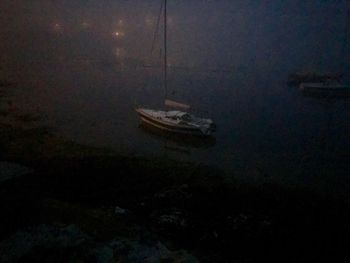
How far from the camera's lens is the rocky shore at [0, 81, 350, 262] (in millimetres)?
8352

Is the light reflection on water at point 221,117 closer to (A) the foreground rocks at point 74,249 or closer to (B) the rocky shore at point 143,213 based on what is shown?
(B) the rocky shore at point 143,213

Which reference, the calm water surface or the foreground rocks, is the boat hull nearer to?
the calm water surface

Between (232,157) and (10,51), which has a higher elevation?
(10,51)

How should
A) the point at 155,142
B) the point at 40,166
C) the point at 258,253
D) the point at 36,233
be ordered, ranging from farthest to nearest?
the point at 155,142 < the point at 40,166 < the point at 258,253 < the point at 36,233

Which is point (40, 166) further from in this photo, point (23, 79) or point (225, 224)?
point (23, 79)

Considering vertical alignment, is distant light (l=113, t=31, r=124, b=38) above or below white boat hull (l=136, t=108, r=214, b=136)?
above

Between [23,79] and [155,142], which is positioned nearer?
[155,142]

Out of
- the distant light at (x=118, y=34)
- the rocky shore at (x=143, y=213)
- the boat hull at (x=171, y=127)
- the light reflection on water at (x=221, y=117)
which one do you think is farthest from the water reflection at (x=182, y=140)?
the distant light at (x=118, y=34)

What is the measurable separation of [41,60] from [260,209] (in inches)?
3029

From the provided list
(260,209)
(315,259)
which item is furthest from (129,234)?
(260,209)

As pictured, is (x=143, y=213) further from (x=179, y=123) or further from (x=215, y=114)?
(x=215, y=114)

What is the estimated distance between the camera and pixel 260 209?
52.4 ft

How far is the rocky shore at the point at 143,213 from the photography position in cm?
835

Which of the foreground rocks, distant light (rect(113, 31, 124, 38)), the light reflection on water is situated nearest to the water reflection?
the light reflection on water
